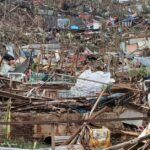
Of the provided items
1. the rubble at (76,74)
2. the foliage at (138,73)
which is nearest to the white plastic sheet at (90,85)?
the rubble at (76,74)

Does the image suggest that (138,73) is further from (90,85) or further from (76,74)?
(90,85)

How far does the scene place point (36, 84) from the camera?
10117mm

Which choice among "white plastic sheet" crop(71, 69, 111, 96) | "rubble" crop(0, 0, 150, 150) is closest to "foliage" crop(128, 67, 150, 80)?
"rubble" crop(0, 0, 150, 150)

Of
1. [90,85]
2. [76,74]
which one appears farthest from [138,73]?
[90,85]

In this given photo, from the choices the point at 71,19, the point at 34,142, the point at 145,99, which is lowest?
the point at 34,142

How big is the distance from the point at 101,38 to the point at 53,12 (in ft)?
18.8

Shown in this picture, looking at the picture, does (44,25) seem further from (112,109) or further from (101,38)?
(112,109)

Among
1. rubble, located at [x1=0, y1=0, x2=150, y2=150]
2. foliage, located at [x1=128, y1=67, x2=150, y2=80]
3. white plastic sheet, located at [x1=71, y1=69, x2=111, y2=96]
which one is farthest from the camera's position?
foliage, located at [x1=128, y1=67, x2=150, y2=80]

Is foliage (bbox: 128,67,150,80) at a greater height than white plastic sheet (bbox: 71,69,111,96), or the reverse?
foliage (bbox: 128,67,150,80)

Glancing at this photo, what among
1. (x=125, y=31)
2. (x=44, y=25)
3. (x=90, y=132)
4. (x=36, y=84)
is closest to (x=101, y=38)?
(x=125, y=31)

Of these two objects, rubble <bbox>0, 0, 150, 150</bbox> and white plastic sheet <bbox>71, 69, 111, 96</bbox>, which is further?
white plastic sheet <bbox>71, 69, 111, 96</bbox>

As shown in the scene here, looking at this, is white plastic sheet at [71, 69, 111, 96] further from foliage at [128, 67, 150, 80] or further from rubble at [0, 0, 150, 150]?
foliage at [128, 67, 150, 80]

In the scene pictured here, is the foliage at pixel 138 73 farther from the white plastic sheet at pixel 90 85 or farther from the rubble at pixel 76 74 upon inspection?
the white plastic sheet at pixel 90 85

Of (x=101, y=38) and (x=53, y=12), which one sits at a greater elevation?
(x=53, y=12)
